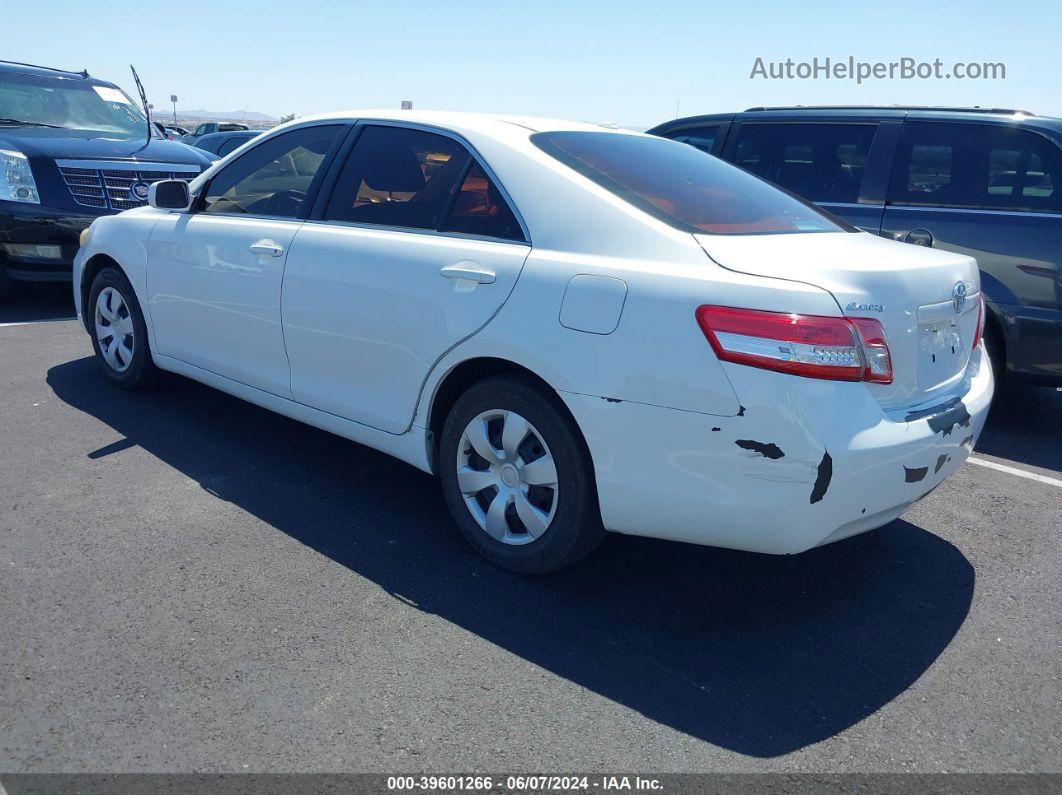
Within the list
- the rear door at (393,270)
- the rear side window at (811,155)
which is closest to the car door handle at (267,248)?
the rear door at (393,270)

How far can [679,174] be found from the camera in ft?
12.4

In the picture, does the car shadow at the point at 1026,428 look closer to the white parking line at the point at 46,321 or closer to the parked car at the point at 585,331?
the parked car at the point at 585,331

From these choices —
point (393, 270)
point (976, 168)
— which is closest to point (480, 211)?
point (393, 270)

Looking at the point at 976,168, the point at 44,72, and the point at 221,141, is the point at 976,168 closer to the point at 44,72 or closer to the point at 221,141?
the point at 44,72

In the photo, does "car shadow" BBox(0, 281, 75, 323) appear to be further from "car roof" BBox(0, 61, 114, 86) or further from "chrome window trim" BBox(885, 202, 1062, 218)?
"chrome window trim" BBox(885, 202, 1062, 218)

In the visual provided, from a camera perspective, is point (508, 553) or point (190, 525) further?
point (190, 525)

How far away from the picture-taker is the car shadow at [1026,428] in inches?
202

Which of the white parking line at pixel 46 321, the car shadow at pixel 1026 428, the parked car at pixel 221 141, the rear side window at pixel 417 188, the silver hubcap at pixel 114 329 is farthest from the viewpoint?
the parked car at pixel 221 141

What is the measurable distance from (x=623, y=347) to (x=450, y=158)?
1296mm

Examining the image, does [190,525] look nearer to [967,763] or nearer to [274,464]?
[274,464]

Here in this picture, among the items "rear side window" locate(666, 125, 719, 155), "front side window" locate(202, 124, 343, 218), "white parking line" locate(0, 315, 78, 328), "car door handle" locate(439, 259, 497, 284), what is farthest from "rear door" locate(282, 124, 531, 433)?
"white parking line" locate(0, 315, 78, 328)

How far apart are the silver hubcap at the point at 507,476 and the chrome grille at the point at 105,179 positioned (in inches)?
216

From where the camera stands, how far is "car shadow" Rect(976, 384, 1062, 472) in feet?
16.9

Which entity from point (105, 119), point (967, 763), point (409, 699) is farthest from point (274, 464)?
point (105, 119)
